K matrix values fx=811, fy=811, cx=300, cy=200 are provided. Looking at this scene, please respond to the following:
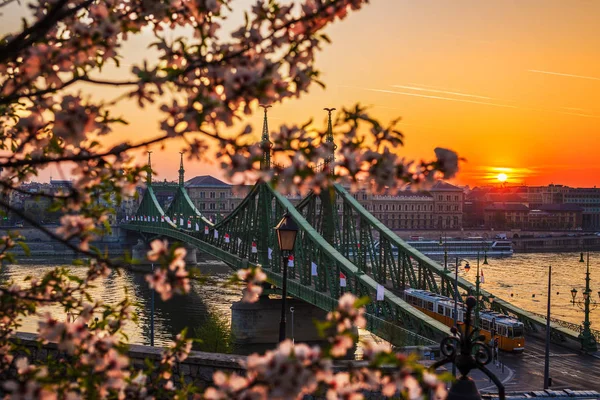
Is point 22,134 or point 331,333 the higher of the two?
point 22,134

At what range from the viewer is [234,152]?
12.3 ft

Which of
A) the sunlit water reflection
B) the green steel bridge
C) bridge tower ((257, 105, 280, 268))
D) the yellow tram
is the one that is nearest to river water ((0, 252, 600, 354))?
the sunlit water reflection

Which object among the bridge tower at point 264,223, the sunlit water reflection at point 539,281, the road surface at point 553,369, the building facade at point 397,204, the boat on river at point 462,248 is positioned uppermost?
the building facade at point 397,204

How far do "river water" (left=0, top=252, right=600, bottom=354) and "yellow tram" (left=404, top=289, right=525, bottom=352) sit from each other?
860 cm

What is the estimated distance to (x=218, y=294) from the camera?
178 ft

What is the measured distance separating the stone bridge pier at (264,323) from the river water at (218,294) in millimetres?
1395

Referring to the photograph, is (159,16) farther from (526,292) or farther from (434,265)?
(526,292)

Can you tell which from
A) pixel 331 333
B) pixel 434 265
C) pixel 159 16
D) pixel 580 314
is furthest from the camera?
pixel 580 314

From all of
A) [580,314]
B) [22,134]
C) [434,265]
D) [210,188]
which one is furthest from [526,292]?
[210,188]

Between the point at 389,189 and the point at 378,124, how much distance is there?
343 millimetres

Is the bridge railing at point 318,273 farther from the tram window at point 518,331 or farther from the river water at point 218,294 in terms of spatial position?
the tram window at point 518,331

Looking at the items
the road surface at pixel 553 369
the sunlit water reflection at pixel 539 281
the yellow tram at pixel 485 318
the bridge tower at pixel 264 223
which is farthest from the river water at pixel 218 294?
the road surface at pixel 553 369

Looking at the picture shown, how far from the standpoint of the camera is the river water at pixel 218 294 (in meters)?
40.2

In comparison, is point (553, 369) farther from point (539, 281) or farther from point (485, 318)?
point (539, 281)
